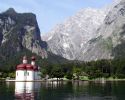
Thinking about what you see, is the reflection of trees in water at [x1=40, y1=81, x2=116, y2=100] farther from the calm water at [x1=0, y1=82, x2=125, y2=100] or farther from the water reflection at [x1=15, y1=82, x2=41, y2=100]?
the water reflection at [x1=15, y1=82, x2=41, y2=100]

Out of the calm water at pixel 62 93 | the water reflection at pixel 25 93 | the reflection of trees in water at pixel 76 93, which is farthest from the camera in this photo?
the reflection of trees in water at pixel 76 93

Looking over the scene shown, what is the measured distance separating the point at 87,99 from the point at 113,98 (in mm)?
6788

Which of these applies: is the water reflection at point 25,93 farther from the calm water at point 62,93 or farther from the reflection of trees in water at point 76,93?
the reflection of trees in water at point 76,93

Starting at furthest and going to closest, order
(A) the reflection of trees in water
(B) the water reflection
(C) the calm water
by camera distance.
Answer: (A) the reflection of trees in water
(C) the calm water
(B) the water reflection

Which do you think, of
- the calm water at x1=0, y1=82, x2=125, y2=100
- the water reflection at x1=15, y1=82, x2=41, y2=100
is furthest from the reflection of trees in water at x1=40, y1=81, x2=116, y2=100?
the water reflection at x1=15, y1=82, x2=41, y2=100

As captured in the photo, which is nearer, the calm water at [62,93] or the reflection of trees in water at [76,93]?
the calm water at [62,93]

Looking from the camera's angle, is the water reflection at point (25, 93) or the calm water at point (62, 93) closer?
the water reflection at point (25, 93)

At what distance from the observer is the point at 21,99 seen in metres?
88.8

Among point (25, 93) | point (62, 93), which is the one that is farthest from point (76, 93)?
point (25, 93)

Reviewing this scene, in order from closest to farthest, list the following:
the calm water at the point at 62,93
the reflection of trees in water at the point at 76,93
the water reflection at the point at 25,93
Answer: the water reflection at the point at 25,93
the calm water at the point at 62,93
the reflection of trees in water at the point at 76,93

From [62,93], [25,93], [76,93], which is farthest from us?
[62,93]

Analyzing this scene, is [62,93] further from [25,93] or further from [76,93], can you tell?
[25,93]

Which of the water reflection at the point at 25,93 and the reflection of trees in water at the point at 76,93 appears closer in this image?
the water reflection at the point at 25,93

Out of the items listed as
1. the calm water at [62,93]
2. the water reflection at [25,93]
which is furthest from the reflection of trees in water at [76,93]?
the water reflection at [25,93]
